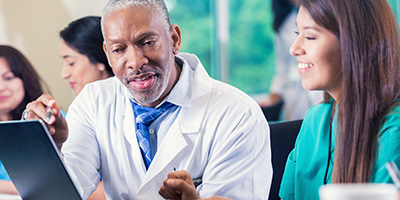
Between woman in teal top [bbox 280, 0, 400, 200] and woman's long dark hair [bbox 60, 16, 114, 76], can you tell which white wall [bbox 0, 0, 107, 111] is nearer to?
woman's long dark hair [bbox 60, 16, 114, 76]

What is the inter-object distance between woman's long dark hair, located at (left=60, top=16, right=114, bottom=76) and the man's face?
3.14ft

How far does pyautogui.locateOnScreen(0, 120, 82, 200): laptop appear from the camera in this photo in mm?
1089

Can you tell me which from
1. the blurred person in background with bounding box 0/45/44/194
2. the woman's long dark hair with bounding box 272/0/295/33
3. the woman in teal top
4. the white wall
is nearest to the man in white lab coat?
the woman in teal top

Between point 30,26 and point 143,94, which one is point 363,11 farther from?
point 30,26

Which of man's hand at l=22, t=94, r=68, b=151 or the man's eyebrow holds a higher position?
the man's eyebrow

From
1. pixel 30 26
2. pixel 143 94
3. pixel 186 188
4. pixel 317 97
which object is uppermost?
pixel 30 26

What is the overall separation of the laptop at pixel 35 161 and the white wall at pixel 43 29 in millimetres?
1481

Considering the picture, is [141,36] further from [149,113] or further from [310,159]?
[310,159]

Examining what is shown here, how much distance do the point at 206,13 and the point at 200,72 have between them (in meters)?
2.79

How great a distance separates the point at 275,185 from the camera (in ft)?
5.86

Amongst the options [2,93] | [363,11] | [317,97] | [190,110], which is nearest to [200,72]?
[190,110]

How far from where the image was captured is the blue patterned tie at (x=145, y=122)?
1.52 m

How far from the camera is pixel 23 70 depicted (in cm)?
255

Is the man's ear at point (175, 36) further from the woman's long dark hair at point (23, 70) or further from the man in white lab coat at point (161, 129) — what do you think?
the woman's long dark hair at point (23, 70)
